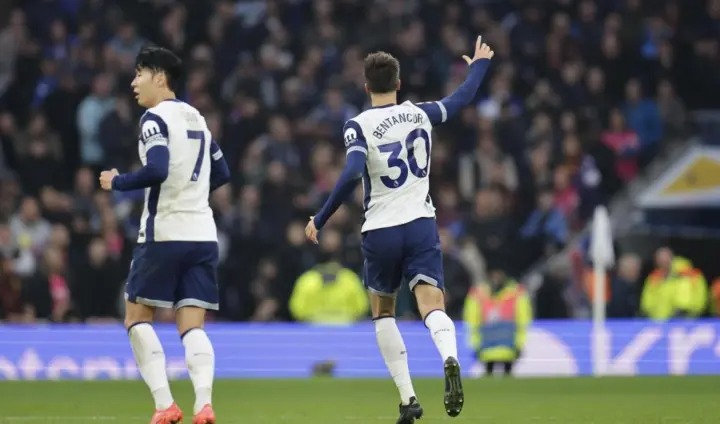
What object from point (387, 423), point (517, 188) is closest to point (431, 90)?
point (517, 188)

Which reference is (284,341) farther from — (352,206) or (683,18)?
(683,18)

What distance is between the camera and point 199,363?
369 inches

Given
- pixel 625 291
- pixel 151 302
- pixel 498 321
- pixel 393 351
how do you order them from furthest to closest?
pixel 625 291 < pixel 498 321 < pixel 393 351 < pixel 151 302

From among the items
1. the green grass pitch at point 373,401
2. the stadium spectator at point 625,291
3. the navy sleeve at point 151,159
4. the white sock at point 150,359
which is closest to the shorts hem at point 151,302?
the white sock at point 150,359

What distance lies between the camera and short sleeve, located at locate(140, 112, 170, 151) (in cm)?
938

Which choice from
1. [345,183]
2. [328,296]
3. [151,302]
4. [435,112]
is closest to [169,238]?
[151,302]

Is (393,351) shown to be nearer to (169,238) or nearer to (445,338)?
(445,338)

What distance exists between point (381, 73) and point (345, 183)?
0.74 meters

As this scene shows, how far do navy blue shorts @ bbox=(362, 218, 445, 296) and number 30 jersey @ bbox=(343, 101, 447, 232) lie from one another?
0.05m

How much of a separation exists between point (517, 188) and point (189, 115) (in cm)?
1261

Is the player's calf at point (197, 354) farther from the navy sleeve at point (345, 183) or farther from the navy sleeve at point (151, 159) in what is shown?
the navy sleeve at point (345, 183)

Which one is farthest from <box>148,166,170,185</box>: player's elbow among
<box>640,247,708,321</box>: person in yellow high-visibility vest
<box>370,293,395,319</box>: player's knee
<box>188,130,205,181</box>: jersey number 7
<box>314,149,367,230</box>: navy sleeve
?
<box>640,247,708,321</box>: person in yellow high-visibility vest

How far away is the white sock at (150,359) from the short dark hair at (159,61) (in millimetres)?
1404

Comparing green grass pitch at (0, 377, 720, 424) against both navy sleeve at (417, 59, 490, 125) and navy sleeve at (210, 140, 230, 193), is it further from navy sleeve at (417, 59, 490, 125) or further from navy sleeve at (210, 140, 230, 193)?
navy sleeve at (417, 59, 490, 125)
